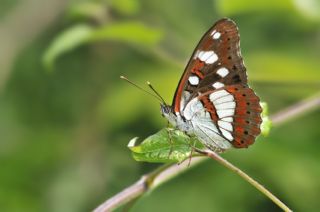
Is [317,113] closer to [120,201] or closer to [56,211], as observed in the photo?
[56,211]

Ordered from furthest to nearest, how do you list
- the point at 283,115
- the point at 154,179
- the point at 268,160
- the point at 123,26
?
the point at 268,160, the point at 123,26, the point at 283,115, the point at 154,179

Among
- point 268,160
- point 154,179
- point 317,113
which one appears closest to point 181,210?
point 268,160

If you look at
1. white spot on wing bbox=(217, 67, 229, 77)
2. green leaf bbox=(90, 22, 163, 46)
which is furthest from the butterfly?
green leaf bbox=(90, 22, 163, 46)

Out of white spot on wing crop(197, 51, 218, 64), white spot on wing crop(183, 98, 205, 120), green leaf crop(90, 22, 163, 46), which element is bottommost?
white spot on wing crop(183, 98, 205, 120)

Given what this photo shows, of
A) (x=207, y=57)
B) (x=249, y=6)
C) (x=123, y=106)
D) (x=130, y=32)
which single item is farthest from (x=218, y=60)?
(x=123, y=106)

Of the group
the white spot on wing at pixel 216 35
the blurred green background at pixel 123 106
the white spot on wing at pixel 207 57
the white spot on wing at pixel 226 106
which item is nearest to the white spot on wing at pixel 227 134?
the white spot on wing at pixel 226 106

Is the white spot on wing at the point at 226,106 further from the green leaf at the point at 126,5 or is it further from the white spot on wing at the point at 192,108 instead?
the green leaf at the point at 126,5

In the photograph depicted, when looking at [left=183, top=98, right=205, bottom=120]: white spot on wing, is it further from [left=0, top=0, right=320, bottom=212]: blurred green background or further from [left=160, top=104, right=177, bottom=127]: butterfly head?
[left=0, top=0, right=320, bottom=212]: blurred green background
